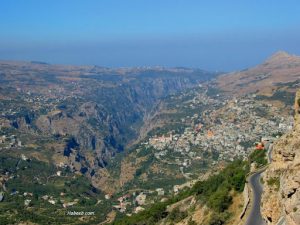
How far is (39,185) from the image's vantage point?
193125 millimetres

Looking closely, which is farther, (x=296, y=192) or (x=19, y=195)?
(x=19, y=195)

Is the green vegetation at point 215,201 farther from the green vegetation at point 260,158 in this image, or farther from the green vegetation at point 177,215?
the green vegetation at point 260,158

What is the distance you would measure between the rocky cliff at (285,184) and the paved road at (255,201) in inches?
219

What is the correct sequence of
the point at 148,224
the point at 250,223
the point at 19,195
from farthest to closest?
the point at 19,195
the point at 148,224
the point at 250,223

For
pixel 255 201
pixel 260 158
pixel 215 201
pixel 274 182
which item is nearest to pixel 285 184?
pixel 274 182

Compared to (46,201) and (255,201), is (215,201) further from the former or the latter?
(46,201)

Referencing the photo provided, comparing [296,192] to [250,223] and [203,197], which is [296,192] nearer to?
[250,223]

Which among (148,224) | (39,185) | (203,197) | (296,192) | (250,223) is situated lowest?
(39,185)

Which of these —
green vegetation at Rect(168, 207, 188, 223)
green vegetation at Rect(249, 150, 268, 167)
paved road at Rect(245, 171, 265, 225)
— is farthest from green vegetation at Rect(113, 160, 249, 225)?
green vegetation at Rect(249, 150, 268, 167)

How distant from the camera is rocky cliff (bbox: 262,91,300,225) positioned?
30.5m

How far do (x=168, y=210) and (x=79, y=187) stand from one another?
372 feet

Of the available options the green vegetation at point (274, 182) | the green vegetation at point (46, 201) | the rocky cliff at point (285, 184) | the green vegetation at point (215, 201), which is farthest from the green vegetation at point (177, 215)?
the green vegetation at point (46, 201)

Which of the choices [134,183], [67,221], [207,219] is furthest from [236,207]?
[134,183]

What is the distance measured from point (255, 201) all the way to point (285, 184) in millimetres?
22057
